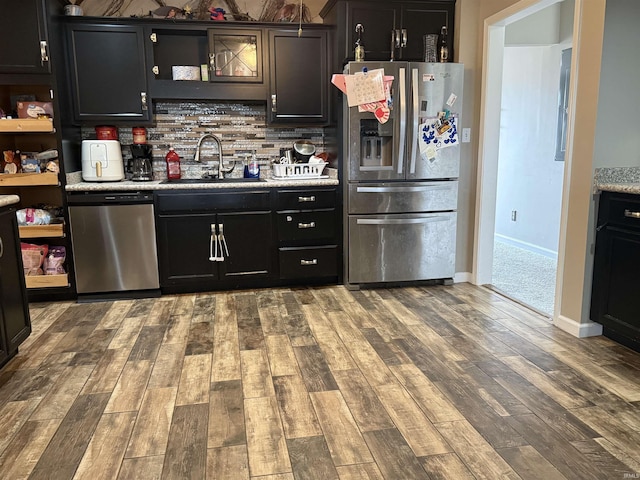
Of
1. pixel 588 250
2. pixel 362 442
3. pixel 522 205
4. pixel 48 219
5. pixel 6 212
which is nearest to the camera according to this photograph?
pixel 362 442

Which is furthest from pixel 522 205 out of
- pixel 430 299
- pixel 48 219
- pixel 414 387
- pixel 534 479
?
pixel 48 219

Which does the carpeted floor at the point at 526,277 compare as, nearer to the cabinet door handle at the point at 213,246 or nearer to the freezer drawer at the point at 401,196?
the freezer drawer at the point at 401,196

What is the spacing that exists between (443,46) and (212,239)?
7.92ft

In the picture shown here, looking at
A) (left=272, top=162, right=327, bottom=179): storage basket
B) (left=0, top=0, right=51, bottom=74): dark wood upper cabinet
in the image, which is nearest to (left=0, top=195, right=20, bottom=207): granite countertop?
(left=0, top=0, right=51, bottom=74): dark wood upper cabinet

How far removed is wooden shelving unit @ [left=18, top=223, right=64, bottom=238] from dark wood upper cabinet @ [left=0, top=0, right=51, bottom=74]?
1.10 meters

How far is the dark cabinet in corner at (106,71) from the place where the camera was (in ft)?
12.1

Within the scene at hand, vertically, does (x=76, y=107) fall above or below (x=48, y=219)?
above

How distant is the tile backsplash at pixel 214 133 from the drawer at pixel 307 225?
0.64m

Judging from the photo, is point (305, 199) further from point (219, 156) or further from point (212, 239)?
point (219, 156)

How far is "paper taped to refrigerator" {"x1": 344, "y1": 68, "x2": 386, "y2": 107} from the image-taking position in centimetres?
370

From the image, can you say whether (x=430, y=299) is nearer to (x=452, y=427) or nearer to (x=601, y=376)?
(x=601, y=376)

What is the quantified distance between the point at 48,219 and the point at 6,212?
4.06 ft

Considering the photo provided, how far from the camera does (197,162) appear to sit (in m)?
4.31

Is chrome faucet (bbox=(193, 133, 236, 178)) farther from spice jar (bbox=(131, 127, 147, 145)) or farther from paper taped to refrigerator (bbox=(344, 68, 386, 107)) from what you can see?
paper taped to refrigerator (bbox=(344, 68, 386, 107))
